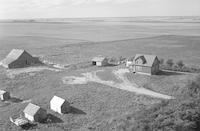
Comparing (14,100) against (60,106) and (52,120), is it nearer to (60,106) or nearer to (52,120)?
(60,106)

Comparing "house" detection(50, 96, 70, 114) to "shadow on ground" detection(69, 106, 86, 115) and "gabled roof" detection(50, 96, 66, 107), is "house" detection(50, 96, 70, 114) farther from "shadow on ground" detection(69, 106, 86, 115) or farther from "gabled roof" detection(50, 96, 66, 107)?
"shadow on ground" detection(69, 106, 86, 115)

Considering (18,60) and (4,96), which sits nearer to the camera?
(4,96)

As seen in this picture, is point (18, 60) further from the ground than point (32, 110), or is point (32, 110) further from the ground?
point (18, 60)

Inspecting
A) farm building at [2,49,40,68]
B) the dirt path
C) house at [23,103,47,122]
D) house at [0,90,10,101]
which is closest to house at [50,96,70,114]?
house at [23,103,47,122]

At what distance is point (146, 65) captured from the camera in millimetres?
44625

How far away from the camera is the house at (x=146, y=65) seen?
44438mm

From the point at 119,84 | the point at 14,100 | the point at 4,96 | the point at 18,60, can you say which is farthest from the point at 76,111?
the point at 18,60

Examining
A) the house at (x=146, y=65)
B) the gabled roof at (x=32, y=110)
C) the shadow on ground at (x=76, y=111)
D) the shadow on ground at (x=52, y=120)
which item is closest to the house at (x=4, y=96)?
the gabled roof at (x=32, y=110)

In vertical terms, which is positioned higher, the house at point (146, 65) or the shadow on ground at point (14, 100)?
the house at point (146, 65)

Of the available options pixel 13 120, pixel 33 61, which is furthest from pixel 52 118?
pixel 33 61

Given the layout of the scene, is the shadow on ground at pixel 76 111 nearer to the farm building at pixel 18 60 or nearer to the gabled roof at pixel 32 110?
the gabled roof at pixel 32 110

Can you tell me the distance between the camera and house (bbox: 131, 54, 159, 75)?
146 feet


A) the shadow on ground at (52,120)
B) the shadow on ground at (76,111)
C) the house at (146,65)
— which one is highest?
the house at (146,65)

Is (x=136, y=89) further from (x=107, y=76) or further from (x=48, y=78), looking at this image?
(x=48, y=78)
